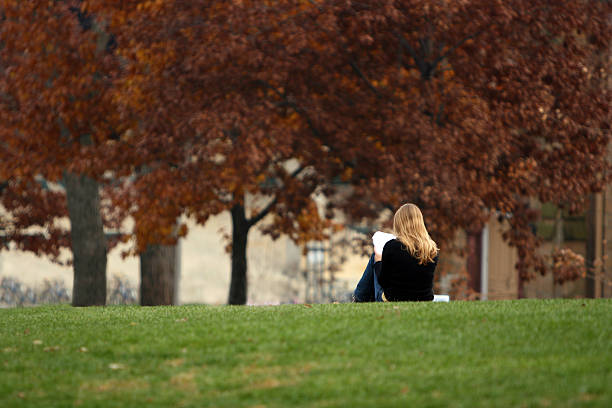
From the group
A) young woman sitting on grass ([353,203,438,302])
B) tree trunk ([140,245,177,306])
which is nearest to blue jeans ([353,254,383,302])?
young woman sitting on grass ([353,203,438,302])

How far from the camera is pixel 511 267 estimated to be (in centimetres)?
2484

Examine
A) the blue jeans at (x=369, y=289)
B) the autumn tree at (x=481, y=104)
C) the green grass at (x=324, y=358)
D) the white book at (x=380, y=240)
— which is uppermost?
the autumn tree at (x=481, y=104)

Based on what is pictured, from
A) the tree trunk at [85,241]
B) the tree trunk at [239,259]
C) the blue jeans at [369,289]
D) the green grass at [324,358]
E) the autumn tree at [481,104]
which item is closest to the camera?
the green grass at [324,358]

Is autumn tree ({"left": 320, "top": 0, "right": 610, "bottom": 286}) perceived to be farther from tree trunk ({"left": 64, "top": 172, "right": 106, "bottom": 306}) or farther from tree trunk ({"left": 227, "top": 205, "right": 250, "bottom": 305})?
tree trunk ({"left": 64, "top": 172, "right": 106, "bottom": 306})

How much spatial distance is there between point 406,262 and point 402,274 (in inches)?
10.4

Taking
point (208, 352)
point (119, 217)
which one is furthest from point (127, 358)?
point (119, 217)

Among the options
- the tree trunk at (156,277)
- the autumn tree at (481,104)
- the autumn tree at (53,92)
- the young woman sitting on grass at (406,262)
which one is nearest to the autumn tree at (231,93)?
the autumn tree at (481,104)

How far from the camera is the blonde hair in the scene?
33.2 feet

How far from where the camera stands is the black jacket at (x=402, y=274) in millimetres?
10164

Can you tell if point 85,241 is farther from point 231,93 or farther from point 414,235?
point 414,235

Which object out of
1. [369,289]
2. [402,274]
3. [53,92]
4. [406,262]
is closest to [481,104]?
[369,289]

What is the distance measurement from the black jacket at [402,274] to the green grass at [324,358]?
0.25 meters

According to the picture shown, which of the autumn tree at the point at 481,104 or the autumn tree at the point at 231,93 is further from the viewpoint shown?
the autumn tree at the point at 231,93

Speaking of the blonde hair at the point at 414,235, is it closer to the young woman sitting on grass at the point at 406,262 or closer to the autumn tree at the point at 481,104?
the young woman sitting on grass at the point at 406,262
